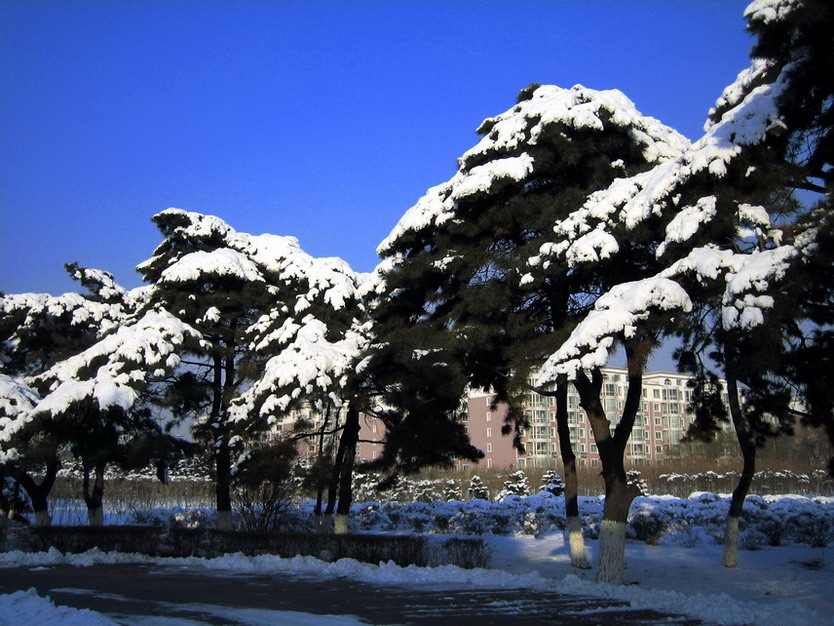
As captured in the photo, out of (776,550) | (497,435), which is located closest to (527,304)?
(776,550)

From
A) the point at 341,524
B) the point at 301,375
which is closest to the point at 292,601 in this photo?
the point at 301,375

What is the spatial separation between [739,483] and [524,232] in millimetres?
7586

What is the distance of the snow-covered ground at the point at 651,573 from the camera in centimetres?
1055

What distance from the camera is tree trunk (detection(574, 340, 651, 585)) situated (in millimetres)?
13937

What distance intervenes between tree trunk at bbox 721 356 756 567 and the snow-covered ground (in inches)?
17.5

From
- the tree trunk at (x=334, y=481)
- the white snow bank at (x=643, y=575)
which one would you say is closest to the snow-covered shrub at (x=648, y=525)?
the white snow bank at (x=643, y=575)

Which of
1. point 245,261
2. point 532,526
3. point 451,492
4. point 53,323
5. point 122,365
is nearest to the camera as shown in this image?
point 122,365

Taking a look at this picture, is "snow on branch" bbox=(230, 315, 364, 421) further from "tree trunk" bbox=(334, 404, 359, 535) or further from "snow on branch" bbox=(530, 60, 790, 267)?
"snow on branch" bbox=(530, 60, 790, 267)

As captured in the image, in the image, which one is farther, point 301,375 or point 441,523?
point 441,523

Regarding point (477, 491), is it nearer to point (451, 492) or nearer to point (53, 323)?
point (451, 492)

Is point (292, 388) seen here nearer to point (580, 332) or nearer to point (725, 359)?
point (580, 332)

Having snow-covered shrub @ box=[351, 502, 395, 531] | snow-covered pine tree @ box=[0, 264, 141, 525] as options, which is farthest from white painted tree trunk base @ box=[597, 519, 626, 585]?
snow-covered pine tree @ box=[0, 264, 141, 525]

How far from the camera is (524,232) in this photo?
17.0 m

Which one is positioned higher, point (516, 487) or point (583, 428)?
point (583, 428)
